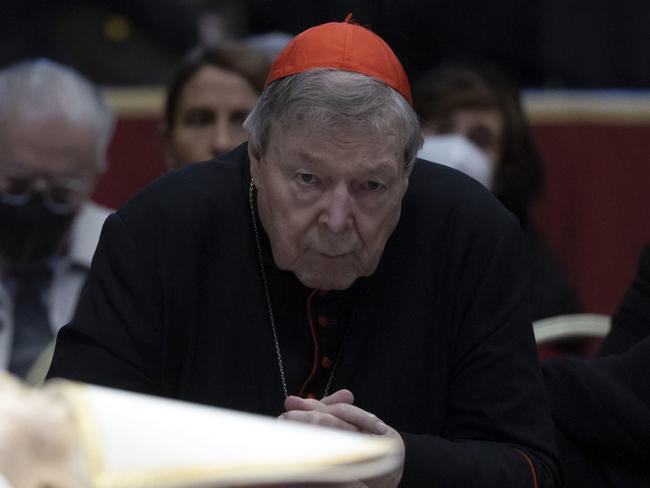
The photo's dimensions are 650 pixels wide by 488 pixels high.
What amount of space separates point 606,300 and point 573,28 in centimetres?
121

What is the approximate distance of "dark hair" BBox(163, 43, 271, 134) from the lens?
477 centimetres

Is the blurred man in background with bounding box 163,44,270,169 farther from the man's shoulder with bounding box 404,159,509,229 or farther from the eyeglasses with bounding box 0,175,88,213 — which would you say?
the man's shoulder with bounding box 404,159,509,229

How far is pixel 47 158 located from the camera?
434 cm

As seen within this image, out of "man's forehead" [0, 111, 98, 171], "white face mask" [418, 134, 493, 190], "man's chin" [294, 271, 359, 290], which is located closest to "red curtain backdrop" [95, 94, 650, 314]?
"white face mask" [418, 134, 493, 190]

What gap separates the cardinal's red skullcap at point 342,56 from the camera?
8.41ft

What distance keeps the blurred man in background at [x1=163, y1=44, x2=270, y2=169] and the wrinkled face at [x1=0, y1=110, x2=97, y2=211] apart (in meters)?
0.43

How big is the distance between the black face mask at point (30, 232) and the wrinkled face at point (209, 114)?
0.63 m

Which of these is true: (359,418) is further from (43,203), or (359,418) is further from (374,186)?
(43,203)

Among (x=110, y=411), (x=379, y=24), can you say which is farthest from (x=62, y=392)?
(x=379, y=24)

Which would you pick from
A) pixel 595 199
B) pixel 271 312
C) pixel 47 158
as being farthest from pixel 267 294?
pixel 595 199

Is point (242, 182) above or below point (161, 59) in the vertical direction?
above

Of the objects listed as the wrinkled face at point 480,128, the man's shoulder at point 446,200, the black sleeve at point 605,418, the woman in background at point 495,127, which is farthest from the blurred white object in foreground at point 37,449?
the wrinkled face at point 480,128

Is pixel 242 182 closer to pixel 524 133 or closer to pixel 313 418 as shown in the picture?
pixel 313 418

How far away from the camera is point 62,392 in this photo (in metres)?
1.38
